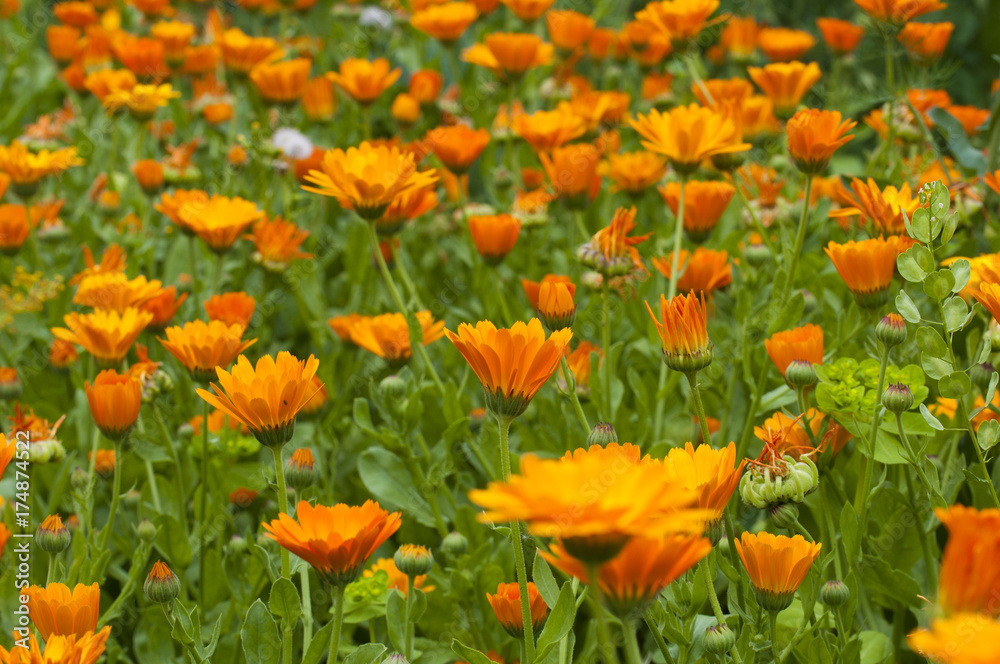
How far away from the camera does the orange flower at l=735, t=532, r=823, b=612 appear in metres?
0.77

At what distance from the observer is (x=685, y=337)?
2.88ft

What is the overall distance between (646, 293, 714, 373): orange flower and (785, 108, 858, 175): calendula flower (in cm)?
34

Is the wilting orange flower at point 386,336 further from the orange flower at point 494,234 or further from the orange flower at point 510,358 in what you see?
the orange flower at point 510,358

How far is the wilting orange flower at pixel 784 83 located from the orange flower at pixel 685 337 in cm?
92

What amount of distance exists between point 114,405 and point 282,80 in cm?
105

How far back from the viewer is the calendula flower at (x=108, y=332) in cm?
116

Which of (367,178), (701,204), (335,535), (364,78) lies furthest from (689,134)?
(364,78)

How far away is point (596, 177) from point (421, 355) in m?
0.52

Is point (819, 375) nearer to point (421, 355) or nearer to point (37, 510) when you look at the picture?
point (421, 355)

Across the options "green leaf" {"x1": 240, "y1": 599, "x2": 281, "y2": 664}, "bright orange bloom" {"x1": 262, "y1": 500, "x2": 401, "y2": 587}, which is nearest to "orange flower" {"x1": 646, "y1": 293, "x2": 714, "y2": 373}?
"bright orange bloom" {"x1": 262, "y1": 500, "x2": 401, "y2": 587}

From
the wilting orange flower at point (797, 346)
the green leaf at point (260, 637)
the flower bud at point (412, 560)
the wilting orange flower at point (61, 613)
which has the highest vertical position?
the wilting orange flower at point (797, 346)

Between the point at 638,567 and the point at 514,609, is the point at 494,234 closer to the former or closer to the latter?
the point at 514,609

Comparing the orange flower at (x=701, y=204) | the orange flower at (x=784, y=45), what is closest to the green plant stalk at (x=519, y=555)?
the orange flower at (x=701, y=204)

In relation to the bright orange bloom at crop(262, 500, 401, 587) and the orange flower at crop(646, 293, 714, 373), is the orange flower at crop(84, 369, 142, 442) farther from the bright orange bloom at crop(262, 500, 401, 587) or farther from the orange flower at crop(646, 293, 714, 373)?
the orange flower at crop(646, 293, 714, 373)
